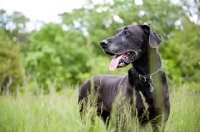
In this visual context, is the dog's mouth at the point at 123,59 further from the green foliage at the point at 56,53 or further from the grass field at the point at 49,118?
the green foliage at the point at 56,53

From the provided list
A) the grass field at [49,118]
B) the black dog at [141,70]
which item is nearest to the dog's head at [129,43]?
the black dog at [141,70]

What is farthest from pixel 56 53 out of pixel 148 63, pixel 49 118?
pixel 49 118

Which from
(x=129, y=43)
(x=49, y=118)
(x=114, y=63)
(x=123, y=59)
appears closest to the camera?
(x=49, y=118)

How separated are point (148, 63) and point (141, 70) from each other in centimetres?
16

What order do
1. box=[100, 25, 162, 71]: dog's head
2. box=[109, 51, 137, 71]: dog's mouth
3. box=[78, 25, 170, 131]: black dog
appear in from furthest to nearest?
box=[100, 25, 162, 71]: dog's head → box=[109, 51, 137, 71]: dog's mouth → box=[78, 25, 170, 131]: black dog

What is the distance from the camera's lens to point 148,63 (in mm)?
4109

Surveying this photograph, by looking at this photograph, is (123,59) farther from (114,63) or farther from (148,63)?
(148,63)

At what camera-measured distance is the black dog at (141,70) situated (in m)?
3.77

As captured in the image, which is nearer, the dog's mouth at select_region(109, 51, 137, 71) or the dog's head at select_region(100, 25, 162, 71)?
the dog's mouth at select_region(109, 51, 137, 71)

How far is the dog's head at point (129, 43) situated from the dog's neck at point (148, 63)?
0.10 metres

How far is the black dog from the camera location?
12.4 ft

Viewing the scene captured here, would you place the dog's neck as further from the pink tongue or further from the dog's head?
the pink tongue

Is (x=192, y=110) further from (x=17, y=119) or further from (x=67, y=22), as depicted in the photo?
(x=67, y=22)

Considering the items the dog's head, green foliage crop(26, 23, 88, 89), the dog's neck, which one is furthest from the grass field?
green foliage crop(26, 23, 88, 89)
